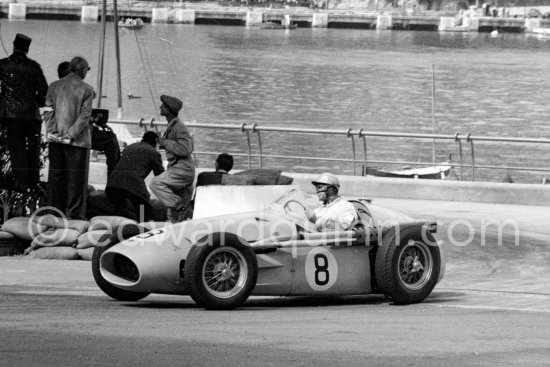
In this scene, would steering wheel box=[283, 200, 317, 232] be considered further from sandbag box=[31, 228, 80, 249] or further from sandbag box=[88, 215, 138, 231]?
sandbag box=[31, 228, 80, 249]

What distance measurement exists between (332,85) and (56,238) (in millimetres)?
101663

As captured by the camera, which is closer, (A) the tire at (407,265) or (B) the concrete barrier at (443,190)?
(A) the tire at (407,265)

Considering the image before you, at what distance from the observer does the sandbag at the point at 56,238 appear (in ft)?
49.8

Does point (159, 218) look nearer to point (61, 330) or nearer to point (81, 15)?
point (61, 330)

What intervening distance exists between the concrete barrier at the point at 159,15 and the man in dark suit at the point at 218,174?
182 metres

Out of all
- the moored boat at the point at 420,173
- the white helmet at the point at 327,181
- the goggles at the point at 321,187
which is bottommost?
the moored boat at the point at 420,173

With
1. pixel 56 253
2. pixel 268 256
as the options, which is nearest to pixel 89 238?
pixel 56 253

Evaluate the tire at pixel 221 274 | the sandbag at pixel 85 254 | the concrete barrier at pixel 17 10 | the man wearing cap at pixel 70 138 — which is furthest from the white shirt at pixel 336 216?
the concrete barrier at pixel 17 10

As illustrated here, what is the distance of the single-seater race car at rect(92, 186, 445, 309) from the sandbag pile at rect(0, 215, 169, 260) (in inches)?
104

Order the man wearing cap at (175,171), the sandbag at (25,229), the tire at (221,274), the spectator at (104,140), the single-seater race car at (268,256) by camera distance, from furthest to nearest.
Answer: the spectator at (104,140)
the man wearing cap at (175,171)
the sandbag at (25,229)
the single-seater race car at (268,256)
the tire at (221,274)

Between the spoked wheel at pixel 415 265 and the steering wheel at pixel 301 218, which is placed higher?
the steering wheel at pixel 301 218

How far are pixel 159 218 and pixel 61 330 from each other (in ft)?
19.5

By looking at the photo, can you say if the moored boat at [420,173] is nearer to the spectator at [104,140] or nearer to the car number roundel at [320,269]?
the spectator at [104,140]

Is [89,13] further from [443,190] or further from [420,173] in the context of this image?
[443,190]
